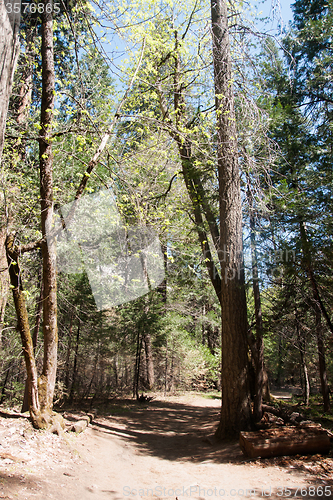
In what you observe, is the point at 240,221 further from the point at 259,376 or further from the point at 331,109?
the point at 331,109

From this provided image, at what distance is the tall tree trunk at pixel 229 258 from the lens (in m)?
6.13

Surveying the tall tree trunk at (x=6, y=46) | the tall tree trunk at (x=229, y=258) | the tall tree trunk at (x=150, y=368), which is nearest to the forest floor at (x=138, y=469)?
the tall tree trunk at (x=229, y=258)

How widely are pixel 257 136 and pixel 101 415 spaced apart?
846 cm

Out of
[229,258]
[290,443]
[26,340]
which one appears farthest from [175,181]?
[290,443]

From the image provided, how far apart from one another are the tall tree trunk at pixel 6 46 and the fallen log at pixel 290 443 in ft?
16.8

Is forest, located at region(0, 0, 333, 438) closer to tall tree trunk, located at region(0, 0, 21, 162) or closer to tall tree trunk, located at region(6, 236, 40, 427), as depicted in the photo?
tall tree trunk, located at region(6, 236, 40, 427)

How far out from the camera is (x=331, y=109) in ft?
28.6

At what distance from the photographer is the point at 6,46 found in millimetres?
1621

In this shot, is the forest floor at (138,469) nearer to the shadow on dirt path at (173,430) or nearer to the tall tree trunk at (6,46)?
the shadow on dirt path at (173,430)

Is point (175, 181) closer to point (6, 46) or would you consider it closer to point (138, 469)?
point (138, 469)

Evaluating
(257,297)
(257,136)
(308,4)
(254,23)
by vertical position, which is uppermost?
(308,4)

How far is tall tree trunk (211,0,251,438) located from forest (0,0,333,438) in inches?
1.3

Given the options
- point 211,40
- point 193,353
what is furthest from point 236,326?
point 193,353

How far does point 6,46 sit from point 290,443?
219 inches
